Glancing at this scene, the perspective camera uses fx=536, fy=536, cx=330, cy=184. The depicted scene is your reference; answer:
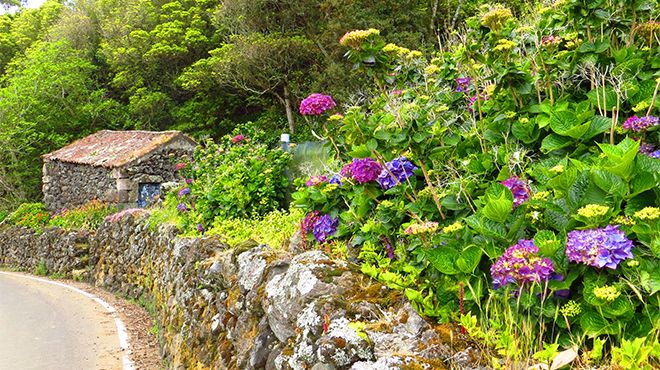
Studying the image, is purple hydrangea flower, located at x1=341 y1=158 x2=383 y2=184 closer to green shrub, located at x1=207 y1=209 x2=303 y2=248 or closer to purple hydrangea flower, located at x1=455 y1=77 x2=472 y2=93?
purple hydrangea flower, located at x1=455 y1=77 x2=472 y2=93

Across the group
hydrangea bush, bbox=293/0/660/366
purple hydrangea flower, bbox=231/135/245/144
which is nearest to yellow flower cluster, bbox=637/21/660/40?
hydrangea bush, bbox=293/0/660/366

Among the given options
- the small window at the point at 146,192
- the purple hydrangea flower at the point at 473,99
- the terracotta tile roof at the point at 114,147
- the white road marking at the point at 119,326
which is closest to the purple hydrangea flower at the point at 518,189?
the purple hydrangea flower at the point at 473,99

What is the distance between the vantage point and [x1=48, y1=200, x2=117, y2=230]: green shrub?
1920cm

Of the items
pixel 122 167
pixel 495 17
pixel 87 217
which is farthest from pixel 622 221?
pixel 87 217

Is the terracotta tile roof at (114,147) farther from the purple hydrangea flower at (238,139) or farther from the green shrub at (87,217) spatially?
the purple hydrangea flower at (238,139)

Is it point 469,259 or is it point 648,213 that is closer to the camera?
point 648,213

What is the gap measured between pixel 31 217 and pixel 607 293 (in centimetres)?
2517

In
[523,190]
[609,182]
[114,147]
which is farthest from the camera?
[114,147]

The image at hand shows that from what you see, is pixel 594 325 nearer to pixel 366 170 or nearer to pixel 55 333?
pixel 366 170

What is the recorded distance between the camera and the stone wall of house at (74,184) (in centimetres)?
2144

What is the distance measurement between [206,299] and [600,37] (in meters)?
4.85

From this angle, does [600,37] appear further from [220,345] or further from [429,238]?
[220,345]

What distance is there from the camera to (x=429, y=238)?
3.19 metres

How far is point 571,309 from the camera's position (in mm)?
2404
